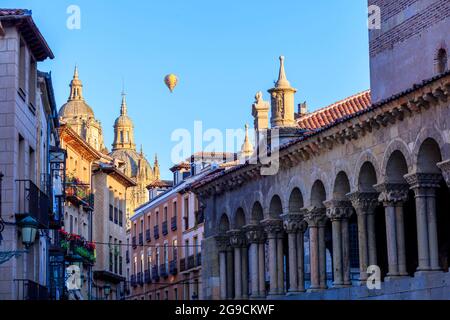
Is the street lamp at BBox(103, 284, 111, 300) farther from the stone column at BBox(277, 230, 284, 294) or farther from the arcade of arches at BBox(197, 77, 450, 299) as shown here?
the stone column at BBox(277, 230, 284, 294)

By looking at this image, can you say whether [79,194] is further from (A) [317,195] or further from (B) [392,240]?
(B) [392,240]

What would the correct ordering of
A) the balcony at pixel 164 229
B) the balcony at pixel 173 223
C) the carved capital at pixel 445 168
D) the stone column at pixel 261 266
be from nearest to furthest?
the carved capital at pixel 445 168 < the stone column at pixel 261 266 < the balcony at pixel 173 223 < the balcony at pixel 164 229

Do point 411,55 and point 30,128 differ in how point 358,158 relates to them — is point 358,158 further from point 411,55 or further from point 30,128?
point 30,128

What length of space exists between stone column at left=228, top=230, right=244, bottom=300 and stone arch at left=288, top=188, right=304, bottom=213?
528 centimetres

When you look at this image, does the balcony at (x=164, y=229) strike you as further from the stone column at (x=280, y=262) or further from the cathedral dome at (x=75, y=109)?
the cathedral dome at (x=75, y=109)

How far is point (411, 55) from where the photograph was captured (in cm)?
3706

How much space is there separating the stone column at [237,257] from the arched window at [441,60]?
41.3 ft

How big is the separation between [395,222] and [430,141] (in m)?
2.84

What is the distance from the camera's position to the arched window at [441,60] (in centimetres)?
3538

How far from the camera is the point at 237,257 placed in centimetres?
4647

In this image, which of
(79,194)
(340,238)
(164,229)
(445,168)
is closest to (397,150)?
(445,168)

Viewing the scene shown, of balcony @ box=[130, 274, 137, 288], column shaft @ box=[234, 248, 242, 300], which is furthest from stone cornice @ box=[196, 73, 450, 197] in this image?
balcony @ box=[130, 274, 137, 288]

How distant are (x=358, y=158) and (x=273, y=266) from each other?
8481 mm

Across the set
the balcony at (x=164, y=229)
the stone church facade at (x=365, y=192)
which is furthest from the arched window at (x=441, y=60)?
the balcony at (x=164, y=229)
